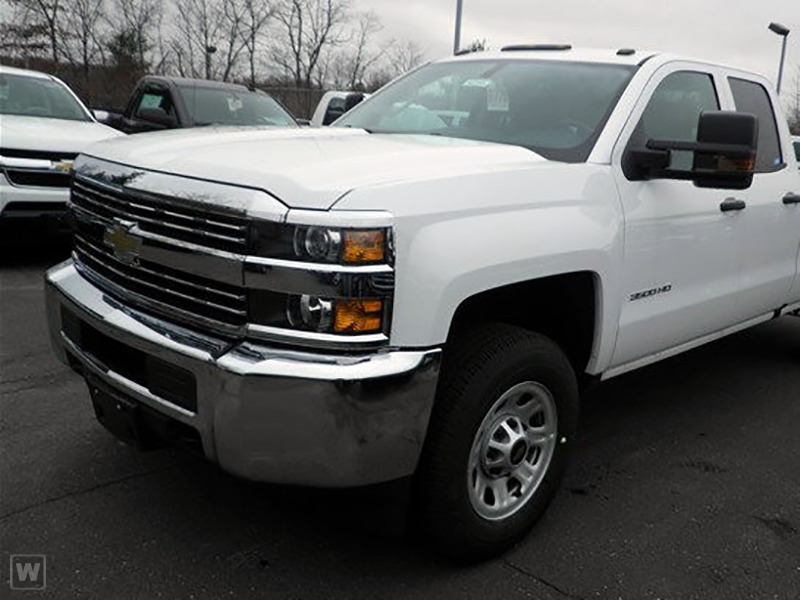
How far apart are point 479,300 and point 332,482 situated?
→ 86 centimetres

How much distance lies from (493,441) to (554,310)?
65 cm

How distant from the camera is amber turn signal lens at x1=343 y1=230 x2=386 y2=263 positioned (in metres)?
2.34

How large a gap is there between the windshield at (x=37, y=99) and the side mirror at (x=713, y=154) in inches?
277

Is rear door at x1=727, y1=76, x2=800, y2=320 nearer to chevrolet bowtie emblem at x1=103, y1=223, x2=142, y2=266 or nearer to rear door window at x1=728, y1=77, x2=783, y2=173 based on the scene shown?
rear door window at x1=728, y1=77, x2=783, y2=173

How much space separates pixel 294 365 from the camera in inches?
92.7

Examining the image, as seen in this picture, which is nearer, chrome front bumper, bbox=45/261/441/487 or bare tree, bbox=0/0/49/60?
chrome front bumper, bbox=45/261/441/487

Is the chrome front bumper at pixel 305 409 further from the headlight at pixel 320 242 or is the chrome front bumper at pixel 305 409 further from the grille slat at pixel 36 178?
the grille slat at pixel 36 178

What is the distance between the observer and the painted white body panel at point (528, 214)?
2.46 metres

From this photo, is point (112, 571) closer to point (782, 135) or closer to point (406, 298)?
point (406, 298)

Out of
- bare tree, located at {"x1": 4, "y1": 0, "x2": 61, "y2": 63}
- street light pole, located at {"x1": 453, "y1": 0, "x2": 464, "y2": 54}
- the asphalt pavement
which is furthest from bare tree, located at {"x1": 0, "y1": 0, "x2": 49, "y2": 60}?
the asphalt pavement

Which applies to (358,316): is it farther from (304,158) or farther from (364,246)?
(304,158)

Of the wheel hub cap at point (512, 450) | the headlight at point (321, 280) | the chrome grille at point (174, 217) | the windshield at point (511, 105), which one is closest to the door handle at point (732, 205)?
the windshield at point (511, 105)

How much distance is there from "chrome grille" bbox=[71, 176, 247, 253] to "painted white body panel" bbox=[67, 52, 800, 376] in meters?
0.12

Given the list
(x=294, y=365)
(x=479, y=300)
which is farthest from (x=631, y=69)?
(x=294, y=365)
